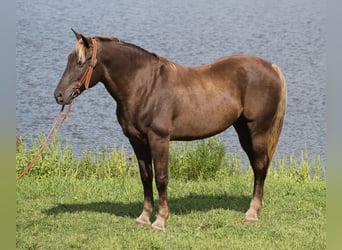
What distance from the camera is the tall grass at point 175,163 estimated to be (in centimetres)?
759

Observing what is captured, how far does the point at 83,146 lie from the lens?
891 centimetres

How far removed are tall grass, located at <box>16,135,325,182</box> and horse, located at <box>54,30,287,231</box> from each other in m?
2.02

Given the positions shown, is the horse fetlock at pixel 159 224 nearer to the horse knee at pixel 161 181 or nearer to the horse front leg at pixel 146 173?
the horse front leg at pixel 146 173

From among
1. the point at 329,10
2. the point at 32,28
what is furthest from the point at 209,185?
the point at 32,28

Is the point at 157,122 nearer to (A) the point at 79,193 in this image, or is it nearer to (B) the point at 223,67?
(B) the point at 223,67

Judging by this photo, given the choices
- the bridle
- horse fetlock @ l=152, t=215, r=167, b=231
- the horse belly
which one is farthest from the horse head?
horse fetlock @ l=152, t=215, r=167, b=231

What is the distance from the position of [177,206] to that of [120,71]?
1830 millimetres

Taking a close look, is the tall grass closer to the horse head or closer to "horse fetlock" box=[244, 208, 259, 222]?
"horse fetlock" box=[244, 208, 259, 222]

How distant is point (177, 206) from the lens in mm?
5902

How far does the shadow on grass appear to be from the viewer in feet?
18.7

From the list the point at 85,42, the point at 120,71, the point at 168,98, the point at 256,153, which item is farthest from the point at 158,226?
the point at 85,42

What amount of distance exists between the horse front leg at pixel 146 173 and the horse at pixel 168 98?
0.01m

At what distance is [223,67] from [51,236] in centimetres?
246

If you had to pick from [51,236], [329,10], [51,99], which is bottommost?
[51,99]
